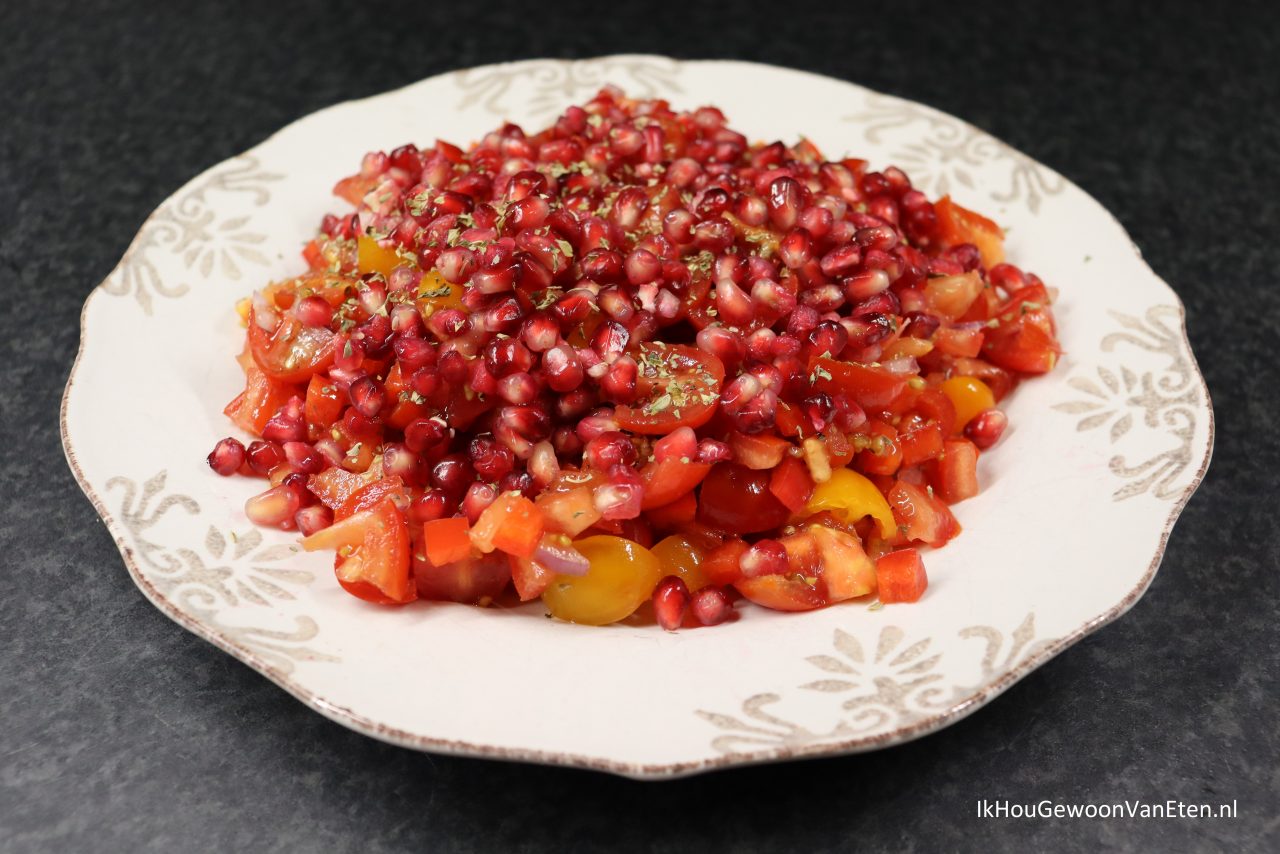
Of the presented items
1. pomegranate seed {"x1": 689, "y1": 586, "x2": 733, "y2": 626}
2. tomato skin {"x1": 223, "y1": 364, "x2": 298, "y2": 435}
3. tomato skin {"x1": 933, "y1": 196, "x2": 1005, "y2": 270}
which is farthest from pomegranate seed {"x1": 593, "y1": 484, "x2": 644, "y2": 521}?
tomato skin {"x1": 933, "y1": 196, "x2": 1005, "y2": 270}

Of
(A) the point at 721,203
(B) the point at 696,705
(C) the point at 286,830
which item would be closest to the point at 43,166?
(A) the point at 721,203

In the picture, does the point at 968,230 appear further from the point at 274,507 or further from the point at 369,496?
the point at 274,507

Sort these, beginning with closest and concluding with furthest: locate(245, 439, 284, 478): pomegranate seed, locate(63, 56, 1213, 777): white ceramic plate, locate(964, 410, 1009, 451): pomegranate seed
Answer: locate(63, 56, 1213, 777): white ceramic plate < locate(245, 439, 284, 478): pomegranate seed < locate(964, 410, 1009, 451): pomegranate seed

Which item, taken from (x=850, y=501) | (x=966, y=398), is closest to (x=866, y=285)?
(x=966, y=398)

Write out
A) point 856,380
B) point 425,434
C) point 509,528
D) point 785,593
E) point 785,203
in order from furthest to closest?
point 785,203 → point 856,380 → point 425,434 → point 785,593 → point 509,528

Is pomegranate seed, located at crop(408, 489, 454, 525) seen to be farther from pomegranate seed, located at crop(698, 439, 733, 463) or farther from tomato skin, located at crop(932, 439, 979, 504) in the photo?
tomato skin, located at crop(932, 439, 979, 504)

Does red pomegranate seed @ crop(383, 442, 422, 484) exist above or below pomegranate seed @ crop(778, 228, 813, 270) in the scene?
below
